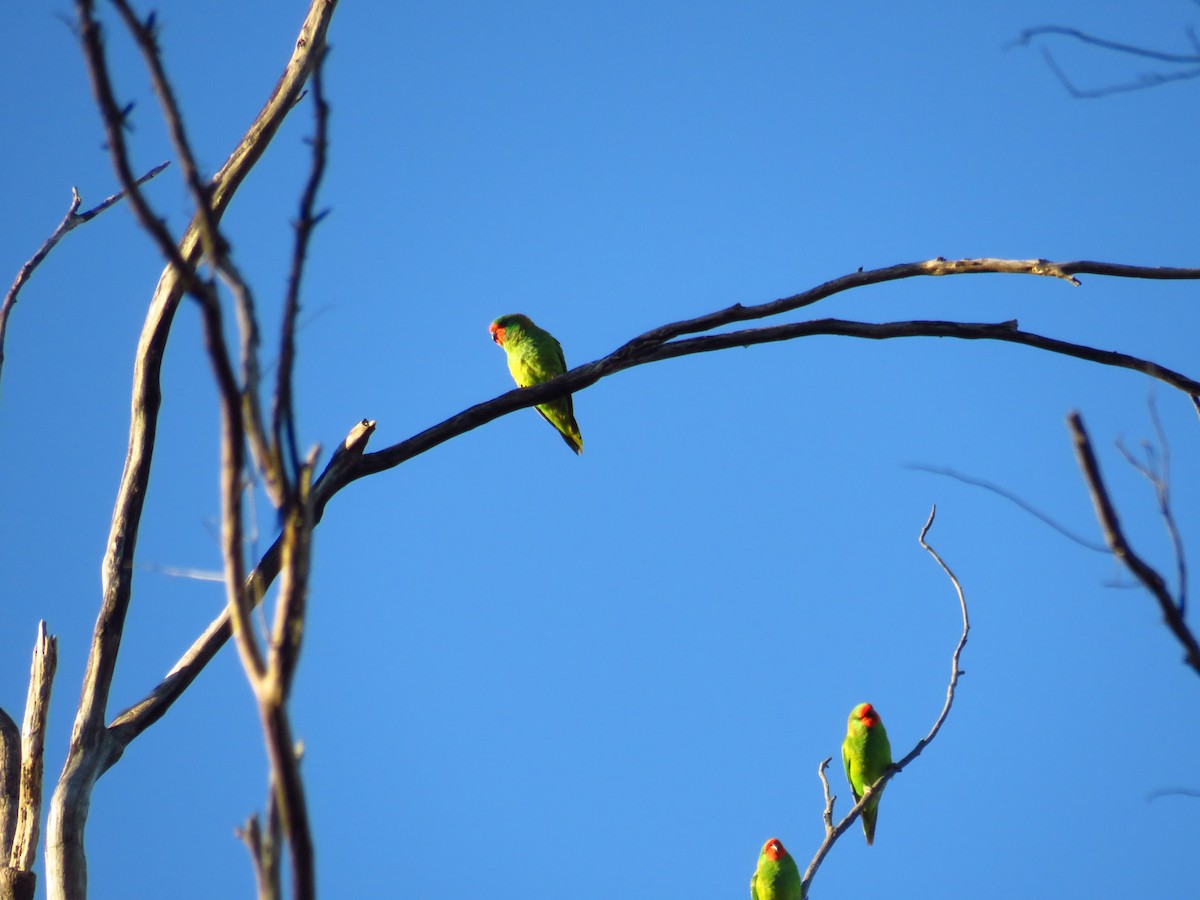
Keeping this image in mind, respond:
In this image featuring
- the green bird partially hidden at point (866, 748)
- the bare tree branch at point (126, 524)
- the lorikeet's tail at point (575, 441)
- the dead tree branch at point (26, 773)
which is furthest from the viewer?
the lorikeet's tail at point (575, 441)

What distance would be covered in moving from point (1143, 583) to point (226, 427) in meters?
1.15

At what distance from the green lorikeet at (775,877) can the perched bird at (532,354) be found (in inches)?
122

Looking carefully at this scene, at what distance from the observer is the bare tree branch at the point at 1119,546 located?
1.36 metres

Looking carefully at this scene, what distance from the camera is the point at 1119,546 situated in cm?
142

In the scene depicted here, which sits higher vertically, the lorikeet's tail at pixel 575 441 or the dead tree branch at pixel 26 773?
the lorikeet's tail at pixel 575 441

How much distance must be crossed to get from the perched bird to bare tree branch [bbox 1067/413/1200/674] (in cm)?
709

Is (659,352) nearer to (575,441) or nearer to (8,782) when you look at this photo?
(8,782)

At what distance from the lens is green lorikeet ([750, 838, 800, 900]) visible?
23.9ft

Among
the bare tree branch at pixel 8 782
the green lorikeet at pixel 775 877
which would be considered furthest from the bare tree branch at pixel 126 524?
the green lorikeet at pixel 775 877

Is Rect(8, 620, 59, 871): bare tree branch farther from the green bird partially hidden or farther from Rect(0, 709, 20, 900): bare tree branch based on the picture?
the green bird partially hidden

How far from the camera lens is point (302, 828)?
1.30m

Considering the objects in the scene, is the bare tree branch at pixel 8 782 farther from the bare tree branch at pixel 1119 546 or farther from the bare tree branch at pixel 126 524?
the bare tree branch at pixel 1119 546

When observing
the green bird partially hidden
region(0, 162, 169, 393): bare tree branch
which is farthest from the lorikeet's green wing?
region(0, 162, 169, 393): bare tree branch

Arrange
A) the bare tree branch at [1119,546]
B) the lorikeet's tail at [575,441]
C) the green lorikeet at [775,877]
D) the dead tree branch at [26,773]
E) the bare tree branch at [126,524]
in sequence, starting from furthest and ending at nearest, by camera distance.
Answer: the lorikeet's tail at [575,441], the green lorikeet at [775,877], the dead tree branch at [26,773], the bare tree branch at [126,524], the bare tree branch at [1119,546]
